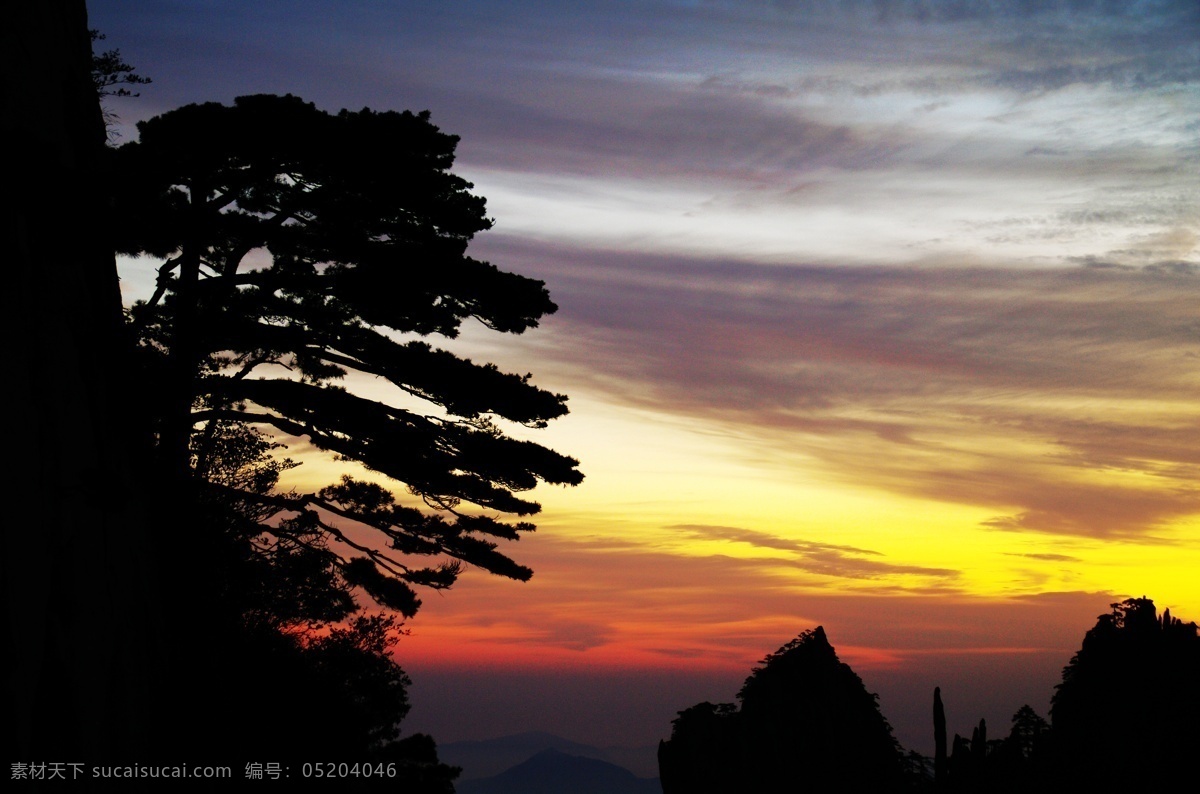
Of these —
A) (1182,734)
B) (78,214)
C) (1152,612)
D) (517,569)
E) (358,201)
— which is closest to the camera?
(78,214)

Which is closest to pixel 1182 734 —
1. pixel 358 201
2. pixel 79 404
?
pixel 358 201

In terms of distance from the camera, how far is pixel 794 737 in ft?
232

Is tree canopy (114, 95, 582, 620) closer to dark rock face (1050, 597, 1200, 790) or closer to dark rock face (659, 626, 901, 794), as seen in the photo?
dark rock face (1050, 597, 1200, 790)

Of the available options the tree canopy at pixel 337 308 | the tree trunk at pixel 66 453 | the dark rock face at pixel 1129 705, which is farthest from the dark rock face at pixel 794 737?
the tree trunk at pixel 66 453

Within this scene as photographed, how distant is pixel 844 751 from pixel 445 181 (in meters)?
59.7

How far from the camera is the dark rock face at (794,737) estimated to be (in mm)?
69125

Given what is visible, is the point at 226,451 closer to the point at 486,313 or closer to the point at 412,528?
the point at 412,528

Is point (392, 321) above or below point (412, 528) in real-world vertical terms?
above

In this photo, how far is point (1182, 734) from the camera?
165 ft

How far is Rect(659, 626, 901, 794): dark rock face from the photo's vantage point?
6912 cm

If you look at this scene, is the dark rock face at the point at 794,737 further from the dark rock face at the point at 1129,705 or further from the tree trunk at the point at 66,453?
the tree trunk at the point at 66,453

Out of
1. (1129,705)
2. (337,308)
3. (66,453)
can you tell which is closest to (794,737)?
(1129,705)

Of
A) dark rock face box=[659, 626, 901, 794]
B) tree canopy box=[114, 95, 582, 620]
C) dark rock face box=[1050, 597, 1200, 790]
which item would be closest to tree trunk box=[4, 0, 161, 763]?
tree canopy box=[114, 95, 582, 620]

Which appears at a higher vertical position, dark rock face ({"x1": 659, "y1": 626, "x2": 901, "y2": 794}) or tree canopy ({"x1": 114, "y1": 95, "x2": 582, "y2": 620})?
→ tree canopy ({"x1": 114, "y1": 95, "x2": 582, "y2": 620})
